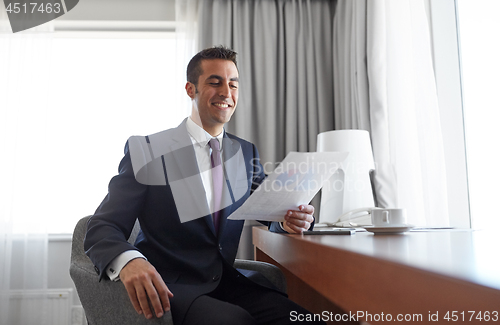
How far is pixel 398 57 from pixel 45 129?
93.3 inches

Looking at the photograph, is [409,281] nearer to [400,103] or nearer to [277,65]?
[400,103]

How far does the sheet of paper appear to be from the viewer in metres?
0.93

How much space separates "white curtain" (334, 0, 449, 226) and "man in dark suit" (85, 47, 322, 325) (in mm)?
950

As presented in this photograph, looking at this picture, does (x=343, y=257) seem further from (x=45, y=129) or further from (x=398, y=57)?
(x=45, y=129)

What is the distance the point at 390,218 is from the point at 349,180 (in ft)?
3.03

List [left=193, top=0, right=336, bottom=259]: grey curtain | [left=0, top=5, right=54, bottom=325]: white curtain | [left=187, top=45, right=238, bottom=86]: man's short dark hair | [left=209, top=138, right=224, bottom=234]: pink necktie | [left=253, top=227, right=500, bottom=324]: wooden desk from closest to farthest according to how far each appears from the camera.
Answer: [left=253, top=227, right=500, bottom=324]: wooden desk, [left=209, top=138, right=224, bottom=234]: pink necktie, [left=187, top=45, right=238, bottom=86]: man's short dark hair, [left=0, top=5, right=54, bottom=325]: white curtain, [left=193, top=0, right=336, bottom=259]: grey curtain

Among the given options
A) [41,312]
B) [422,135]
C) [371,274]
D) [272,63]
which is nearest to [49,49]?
[272,63]

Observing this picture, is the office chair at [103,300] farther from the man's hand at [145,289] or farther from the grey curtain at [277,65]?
the grey curtain at [277,65]

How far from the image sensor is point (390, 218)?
3.31 feet

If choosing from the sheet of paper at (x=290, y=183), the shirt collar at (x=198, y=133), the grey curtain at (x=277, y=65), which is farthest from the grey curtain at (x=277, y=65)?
the sheet of paper at (x=290, y=183)

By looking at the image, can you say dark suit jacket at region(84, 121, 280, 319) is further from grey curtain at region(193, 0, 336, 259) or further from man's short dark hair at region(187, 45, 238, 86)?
grey curtain at region(193, 0, 336, 259)

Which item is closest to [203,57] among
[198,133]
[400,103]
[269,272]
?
[198,133]

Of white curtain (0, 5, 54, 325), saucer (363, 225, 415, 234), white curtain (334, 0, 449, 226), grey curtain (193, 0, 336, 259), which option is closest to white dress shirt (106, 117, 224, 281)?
saucer (363, 225, 415, 234)

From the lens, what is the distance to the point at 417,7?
2.08 m
